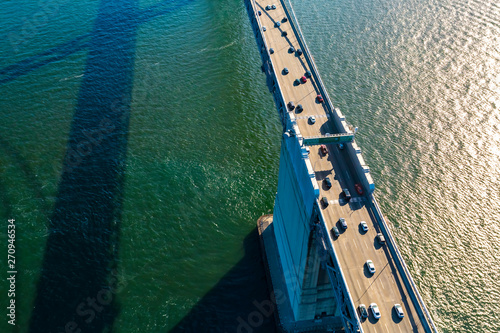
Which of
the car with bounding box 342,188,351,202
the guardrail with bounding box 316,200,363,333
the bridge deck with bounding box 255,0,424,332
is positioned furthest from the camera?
the car with bounding box 342,188,351,202

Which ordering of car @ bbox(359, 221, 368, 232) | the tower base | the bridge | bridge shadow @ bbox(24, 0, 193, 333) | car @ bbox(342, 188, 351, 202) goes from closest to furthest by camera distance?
the bridge
car @ bbox(359, 221, 368, 232)
car @ bbox(342, 188, 351, 202)
the tower base
bridge shadow @ bbox(24, 0, 193, 333)

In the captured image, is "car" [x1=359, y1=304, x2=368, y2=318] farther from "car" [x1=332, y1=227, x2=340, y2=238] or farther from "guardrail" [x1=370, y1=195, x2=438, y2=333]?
"car" [x1=332, y1=227, x2=340, y2=238]

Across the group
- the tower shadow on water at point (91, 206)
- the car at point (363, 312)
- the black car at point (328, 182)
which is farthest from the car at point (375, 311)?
the tower shadow on water at point (91, 206)

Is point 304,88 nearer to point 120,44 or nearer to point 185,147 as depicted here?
point 185,147

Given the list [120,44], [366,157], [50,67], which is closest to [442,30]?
[366,157]

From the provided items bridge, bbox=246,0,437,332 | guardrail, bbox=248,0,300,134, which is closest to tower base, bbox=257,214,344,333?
bridge, bbox=246,0,437,332

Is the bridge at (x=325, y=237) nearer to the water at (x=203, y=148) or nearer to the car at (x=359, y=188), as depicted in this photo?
the car at (x=359, y=188)

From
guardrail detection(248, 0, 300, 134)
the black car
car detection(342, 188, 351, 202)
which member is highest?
guardrail detection(248, 0, 300, 134)
